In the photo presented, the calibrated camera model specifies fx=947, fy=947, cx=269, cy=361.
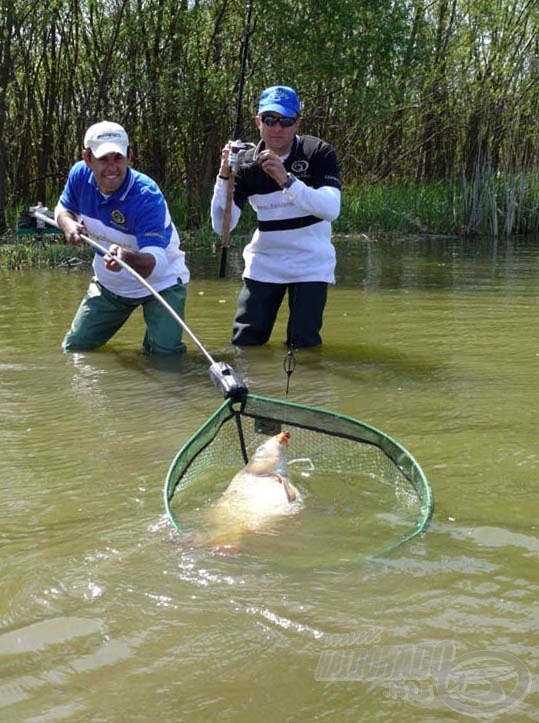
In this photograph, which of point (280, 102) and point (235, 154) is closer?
point (280, 102)

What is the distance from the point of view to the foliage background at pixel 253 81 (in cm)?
1326

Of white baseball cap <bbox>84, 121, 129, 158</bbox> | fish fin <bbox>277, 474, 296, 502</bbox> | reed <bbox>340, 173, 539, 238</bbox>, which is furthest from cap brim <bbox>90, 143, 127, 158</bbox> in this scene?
reed <bbox>340, 173, 539, 238</bbox>

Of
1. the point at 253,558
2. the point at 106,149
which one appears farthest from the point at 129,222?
the point at 253,558

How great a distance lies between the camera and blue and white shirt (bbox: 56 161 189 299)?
548cm

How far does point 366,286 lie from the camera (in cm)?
921

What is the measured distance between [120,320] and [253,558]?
11.4 feet

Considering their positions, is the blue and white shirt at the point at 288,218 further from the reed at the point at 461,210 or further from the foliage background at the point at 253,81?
the reed at the point at 461,210

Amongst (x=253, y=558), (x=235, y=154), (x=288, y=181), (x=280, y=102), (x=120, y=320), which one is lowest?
(x=253, y=558)

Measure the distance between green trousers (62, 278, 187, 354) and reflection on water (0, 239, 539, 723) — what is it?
0.59ft

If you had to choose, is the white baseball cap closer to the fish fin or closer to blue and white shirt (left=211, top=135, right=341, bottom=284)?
blue and white shirt (left=211, top=135, right=341, bottom=284)

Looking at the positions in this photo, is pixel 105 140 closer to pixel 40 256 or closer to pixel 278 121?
pixel 278 121

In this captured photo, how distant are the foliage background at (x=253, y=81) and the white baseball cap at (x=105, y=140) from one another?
6971mm

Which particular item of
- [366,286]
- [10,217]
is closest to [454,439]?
[366,286]

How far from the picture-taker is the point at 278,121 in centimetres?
555
